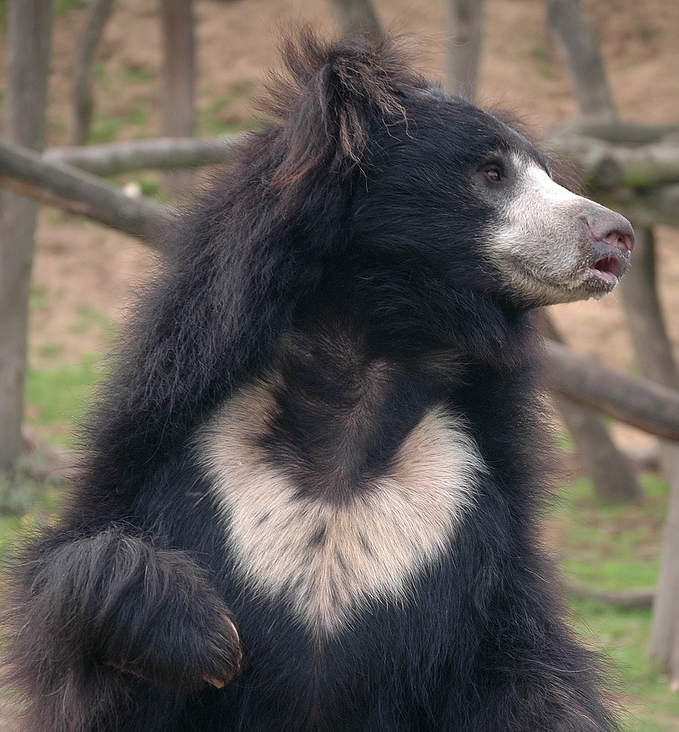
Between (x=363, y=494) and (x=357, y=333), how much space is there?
385mm

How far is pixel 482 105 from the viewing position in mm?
3021

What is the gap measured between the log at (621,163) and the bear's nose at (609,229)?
298cm

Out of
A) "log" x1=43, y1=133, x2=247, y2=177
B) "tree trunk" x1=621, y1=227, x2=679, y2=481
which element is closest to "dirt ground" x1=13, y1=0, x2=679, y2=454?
"tree trunk" x1=621, y1=227, x2=679, y2=481

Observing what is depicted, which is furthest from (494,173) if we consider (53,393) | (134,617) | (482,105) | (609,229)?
(53,393)

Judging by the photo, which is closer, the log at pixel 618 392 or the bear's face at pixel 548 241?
the bear's face at pixel 548 241

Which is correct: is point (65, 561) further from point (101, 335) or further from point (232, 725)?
point (101, 335)

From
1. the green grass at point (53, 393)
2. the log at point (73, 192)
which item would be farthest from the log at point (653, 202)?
the green grass at point (53, 393)

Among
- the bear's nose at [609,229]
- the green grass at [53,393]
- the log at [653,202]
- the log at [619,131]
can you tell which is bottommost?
the green grass at [53,393]

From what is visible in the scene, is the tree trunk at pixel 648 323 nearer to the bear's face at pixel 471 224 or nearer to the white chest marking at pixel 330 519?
the bear's face at pixel 471 224

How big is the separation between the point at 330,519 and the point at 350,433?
211mm

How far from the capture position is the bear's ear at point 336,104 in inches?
96.0

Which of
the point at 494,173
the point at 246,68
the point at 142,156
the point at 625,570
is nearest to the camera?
the point at 494,173

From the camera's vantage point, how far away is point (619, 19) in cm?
1689

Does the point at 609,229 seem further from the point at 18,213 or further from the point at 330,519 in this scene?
the point at 18,213
